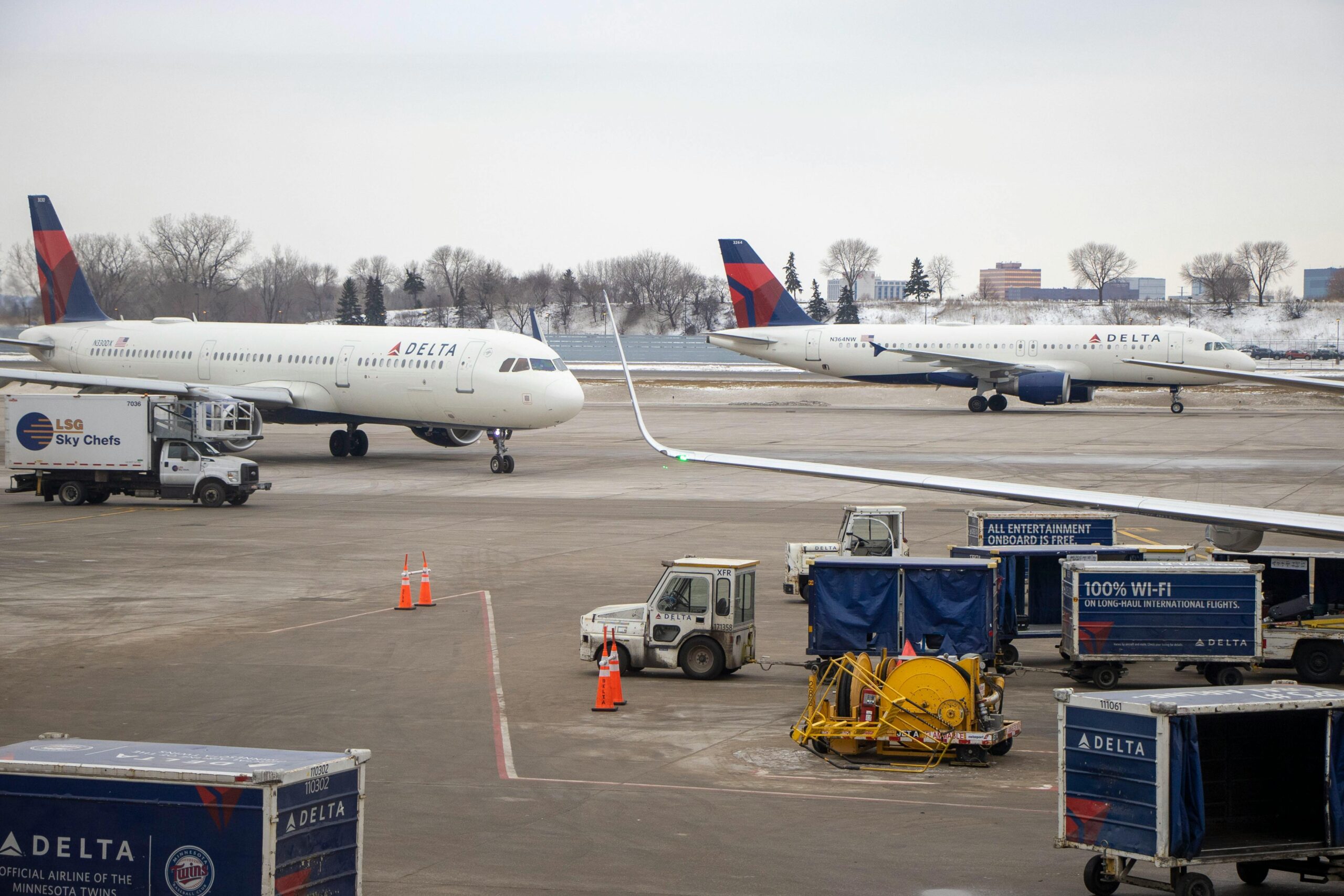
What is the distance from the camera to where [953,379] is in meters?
80.4

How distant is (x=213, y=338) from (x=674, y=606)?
3942 cm

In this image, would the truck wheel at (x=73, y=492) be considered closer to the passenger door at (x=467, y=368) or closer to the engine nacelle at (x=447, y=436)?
the passenger door at (x=467, y=368)

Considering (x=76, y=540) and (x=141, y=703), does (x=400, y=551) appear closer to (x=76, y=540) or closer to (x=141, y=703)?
(x=76, y=540)

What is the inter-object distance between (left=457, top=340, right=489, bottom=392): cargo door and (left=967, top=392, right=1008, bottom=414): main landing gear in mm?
39461

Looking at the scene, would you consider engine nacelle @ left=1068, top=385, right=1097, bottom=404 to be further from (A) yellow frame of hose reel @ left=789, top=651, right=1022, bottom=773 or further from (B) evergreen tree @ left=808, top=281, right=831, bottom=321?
(B) evergreen tree @ left=808, top=281, right=831, bottom=321

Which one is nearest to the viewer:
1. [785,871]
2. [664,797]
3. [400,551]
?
[785,871]

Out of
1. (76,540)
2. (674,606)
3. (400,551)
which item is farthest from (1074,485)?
(76,540)

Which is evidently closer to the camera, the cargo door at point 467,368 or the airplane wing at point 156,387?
→ the cargo door at point 467,368

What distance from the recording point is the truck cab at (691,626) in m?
19.2

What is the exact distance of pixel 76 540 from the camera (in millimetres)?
32344

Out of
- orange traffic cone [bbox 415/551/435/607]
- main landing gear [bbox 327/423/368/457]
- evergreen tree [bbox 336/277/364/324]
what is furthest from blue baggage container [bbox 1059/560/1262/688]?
evergreen tree [bbox 336/277/364/324]

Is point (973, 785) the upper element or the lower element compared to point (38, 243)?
lower

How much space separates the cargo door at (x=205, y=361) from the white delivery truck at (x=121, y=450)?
1445cm

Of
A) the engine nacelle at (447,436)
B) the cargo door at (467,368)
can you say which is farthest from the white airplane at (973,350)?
the cargo door at (467,368)
